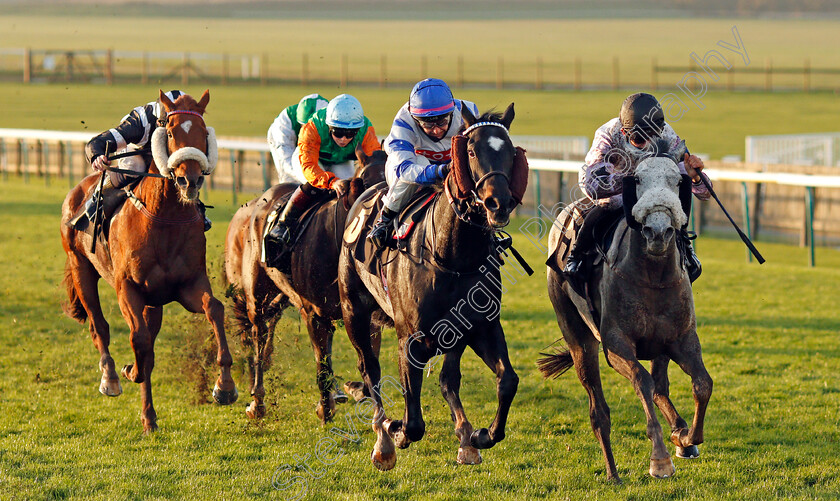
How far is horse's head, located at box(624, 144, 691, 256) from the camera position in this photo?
455 centimetres

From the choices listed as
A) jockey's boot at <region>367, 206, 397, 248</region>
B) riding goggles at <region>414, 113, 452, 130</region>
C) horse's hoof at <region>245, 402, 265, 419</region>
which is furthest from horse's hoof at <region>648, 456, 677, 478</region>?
horse's hoof at <region>245, 402, 265, 419</region>

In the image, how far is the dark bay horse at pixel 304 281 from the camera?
644 cm

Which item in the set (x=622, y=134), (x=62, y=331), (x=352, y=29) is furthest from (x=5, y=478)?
(x=352, y=29)

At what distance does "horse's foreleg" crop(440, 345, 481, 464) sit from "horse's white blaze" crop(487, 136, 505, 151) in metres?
1.11

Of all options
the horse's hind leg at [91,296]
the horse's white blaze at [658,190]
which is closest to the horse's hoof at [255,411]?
the horse's hind leg at [91,296]

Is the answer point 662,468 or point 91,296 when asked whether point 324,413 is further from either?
point 662,468

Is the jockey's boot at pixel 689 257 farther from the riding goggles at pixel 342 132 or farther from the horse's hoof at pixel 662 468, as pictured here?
the riding goggles at pixel 342 132

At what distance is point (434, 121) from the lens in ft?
17.2

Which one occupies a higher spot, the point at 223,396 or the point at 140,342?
the point at 140,342

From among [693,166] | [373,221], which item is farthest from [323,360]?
[693,166]

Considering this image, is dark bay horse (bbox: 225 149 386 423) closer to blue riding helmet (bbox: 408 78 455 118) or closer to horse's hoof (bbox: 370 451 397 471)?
blue riding helmet (bbox: 408 78 455 118)

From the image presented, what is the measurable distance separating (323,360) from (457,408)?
1689 mm

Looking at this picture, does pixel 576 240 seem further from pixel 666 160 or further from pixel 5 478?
pixel 5 478

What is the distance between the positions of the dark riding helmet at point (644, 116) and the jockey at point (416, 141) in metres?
0.79
